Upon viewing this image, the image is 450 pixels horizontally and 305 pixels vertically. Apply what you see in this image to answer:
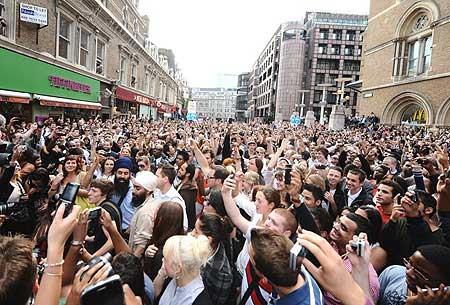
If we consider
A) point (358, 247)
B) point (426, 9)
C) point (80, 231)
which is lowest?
point (80, 231)

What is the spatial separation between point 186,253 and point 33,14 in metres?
16.0

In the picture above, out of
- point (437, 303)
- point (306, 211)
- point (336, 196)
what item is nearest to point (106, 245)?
point (306, 211)

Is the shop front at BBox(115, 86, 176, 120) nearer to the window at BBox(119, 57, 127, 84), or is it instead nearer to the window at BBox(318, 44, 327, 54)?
the window at BBox(119, 57, 127, 84)

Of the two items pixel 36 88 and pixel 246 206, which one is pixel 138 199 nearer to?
pixel 246 206

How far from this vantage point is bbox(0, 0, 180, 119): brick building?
13.9 metres

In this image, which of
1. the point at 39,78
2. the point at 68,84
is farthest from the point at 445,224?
the point at 68,84

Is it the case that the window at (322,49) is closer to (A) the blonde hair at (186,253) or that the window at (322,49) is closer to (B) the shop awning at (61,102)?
(B) the shop awning at (61,102)

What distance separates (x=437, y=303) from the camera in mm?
1733

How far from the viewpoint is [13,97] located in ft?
43.9

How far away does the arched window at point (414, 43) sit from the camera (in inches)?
992

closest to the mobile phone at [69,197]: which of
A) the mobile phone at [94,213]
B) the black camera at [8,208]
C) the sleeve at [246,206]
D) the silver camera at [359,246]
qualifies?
the mobile phone at [94,213]

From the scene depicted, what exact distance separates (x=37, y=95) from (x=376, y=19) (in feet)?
98.3

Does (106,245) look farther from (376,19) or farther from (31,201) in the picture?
(376,19)

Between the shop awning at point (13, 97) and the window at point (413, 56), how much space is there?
26.4m
